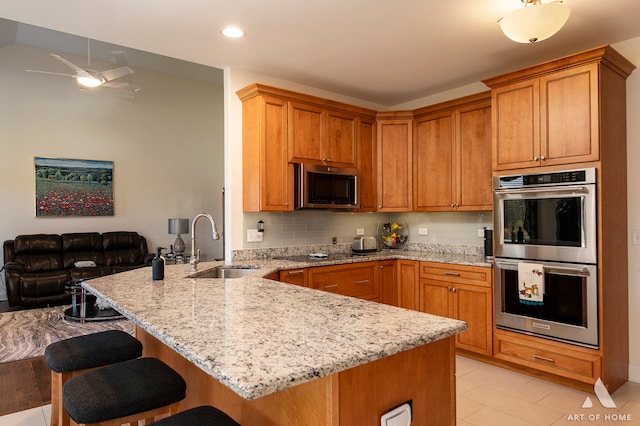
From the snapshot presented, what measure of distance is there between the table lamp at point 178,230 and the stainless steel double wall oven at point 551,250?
5.19 meters

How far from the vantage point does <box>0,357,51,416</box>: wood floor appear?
2803 mm

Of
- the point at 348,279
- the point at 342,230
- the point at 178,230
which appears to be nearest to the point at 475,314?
the point at 348,279

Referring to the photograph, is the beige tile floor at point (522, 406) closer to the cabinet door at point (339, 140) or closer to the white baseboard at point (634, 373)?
the white baseboard at point (634, 373)

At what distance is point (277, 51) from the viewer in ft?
11.3

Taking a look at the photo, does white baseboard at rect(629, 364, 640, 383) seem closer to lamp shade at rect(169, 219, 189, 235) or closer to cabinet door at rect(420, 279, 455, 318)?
cabinet door at rect(420, 279, 455, 318)

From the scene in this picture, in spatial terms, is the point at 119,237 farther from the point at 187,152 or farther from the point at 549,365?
the point at 549,365

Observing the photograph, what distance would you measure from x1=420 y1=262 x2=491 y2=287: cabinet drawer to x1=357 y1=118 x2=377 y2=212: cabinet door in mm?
901

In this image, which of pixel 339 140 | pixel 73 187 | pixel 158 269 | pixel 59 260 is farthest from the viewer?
pixel 73 187

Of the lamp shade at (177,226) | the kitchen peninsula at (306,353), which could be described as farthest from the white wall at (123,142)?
the kitchen peninsula at (306,353)

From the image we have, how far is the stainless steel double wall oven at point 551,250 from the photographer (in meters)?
2.89

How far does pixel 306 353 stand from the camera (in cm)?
110

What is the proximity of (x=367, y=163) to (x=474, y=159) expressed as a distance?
3.55 feet

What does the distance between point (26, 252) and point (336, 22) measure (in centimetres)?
555

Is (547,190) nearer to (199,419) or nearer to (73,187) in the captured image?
(199,419)
